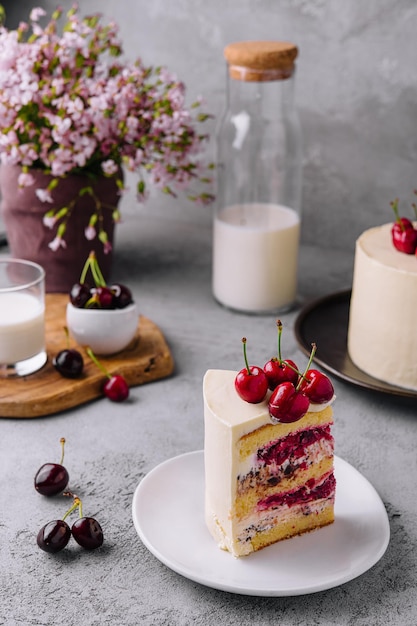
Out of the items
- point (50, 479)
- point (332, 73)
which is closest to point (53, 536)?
point (50, 479)

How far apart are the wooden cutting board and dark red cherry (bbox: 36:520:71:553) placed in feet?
1.22

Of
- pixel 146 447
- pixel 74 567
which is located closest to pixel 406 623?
pixel 74 567

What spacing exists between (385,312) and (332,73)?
792 millimetres

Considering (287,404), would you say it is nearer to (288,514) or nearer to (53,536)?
(288,514)

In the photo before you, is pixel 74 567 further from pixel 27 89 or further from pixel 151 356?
pixel 27 89

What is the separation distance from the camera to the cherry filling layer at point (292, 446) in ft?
3.98

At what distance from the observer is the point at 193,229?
2457 millimetres

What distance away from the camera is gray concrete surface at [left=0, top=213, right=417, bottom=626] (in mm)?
1146

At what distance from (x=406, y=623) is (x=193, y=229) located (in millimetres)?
1492

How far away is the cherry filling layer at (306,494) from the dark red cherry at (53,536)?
27 centimetres

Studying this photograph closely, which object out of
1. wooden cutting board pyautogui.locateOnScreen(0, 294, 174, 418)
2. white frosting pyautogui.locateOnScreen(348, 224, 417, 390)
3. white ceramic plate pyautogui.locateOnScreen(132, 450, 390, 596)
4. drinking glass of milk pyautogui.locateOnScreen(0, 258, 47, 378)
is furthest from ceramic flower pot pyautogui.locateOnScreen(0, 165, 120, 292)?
white ceramic plate pyautogui.locateOnScreen(132, 450, 390, 596)

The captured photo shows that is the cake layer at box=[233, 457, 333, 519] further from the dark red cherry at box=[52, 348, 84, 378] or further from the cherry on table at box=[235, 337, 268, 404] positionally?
the dark red cherry at box=[52, 348, 84, 378]

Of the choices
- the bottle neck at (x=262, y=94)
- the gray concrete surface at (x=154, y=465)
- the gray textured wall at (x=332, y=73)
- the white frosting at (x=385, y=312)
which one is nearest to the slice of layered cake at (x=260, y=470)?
the gray concrete surface at (x=154, y=465)

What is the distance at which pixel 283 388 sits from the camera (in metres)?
1.17
